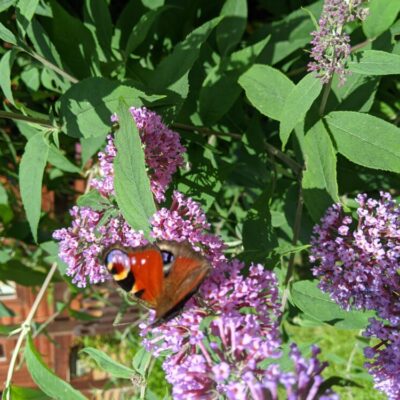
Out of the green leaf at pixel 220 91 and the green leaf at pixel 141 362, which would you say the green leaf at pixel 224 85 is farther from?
the green leaf at pixel 141 362

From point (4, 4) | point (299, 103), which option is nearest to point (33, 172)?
point (4, 4)

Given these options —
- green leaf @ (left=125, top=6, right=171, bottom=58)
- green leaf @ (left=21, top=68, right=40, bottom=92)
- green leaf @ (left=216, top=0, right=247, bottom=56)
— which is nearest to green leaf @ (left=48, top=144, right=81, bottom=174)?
green leaf @ (left=21, top=68, right=40, bottom=92)

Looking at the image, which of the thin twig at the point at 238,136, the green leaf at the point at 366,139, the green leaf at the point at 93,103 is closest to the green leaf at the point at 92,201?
the green leaf at the point at 93,103

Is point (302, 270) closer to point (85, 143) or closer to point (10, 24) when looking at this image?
point (85, 143)

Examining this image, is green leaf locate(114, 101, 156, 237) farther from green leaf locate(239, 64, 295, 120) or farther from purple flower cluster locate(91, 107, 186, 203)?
green leaf locate(239, 64, 295, 120)

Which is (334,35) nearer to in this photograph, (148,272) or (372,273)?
(372,273)
